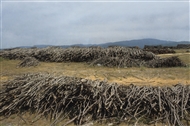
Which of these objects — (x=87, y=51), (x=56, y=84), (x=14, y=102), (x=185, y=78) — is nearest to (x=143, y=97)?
(x=56, y=84)

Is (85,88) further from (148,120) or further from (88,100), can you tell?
(148,120)

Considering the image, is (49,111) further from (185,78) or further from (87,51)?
(87,51)

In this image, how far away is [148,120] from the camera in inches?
177

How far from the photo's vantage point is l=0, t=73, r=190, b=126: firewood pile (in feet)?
15.0

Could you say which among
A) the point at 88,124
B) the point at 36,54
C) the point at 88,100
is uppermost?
the point at 36,54

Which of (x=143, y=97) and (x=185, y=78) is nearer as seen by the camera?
(x=143, y=97)

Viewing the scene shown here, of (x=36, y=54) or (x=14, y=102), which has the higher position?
(x=36, y=54)

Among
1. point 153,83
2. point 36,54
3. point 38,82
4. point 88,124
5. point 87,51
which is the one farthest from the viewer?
point 36,54

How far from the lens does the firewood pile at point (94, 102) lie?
15.0ft

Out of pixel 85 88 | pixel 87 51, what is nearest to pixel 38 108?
pixel 85 88

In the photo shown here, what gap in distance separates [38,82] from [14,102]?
26.7 inches

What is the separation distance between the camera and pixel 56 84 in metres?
5.30

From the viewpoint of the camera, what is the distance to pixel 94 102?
→ 4.77m

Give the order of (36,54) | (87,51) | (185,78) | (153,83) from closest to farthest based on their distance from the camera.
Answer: (153,83) → (185,78) → (87,51) → (36,54)
